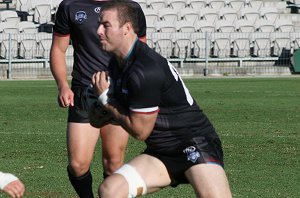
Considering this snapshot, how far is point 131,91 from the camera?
21.4ft

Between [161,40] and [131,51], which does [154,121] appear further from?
[161,40]

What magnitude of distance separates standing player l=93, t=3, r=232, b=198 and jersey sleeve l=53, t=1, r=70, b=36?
2093mm

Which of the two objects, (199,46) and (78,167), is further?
(199,46)

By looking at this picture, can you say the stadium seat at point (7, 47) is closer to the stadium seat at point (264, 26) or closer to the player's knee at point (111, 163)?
the stadium seat at point (264, 26)

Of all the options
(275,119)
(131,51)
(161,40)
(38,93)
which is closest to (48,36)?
(161,40)

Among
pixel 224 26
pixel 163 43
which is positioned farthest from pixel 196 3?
pixel 163 43

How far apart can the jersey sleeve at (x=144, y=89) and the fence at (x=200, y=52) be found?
21066 mm

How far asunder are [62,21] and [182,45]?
20.1m

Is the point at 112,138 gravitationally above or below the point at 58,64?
below

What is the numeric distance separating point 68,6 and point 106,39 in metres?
2.33

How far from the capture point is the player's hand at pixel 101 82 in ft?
21.5

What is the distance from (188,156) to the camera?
684 cm

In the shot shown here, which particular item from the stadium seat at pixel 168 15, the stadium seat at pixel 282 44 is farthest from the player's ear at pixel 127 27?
the stadium seat at pixel 168 15

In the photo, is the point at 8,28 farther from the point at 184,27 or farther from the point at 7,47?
the point at 184,27
